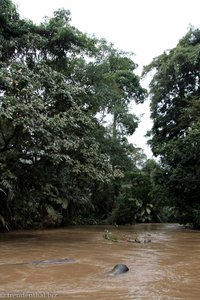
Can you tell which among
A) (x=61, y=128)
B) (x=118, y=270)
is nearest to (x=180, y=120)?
(x=61, y=128)

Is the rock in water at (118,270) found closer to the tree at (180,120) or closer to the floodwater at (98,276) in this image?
the floodwater at (98,276)

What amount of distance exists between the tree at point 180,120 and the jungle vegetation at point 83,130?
0.05 m

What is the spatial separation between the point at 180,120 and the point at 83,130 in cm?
1228

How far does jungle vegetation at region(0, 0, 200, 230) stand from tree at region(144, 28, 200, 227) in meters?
0.05

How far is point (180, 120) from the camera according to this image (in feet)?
75.9

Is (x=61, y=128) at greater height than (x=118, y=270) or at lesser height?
greater

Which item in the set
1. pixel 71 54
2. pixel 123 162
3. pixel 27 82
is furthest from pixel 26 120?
pixel 123 162

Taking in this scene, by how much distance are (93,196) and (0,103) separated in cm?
1629

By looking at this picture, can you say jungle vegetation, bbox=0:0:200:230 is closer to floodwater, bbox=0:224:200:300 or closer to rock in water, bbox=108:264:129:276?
floodwater, bbox=0:224:200:300

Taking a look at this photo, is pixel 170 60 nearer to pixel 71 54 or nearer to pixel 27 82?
pixel 71 54

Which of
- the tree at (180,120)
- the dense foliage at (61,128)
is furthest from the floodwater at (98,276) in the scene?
the tree at (180,120)

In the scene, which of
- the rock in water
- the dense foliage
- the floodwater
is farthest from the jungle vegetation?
the rock in water

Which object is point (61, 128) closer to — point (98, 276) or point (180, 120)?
point (98, 276)

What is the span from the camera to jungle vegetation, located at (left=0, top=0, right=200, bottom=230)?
11.0 meters
